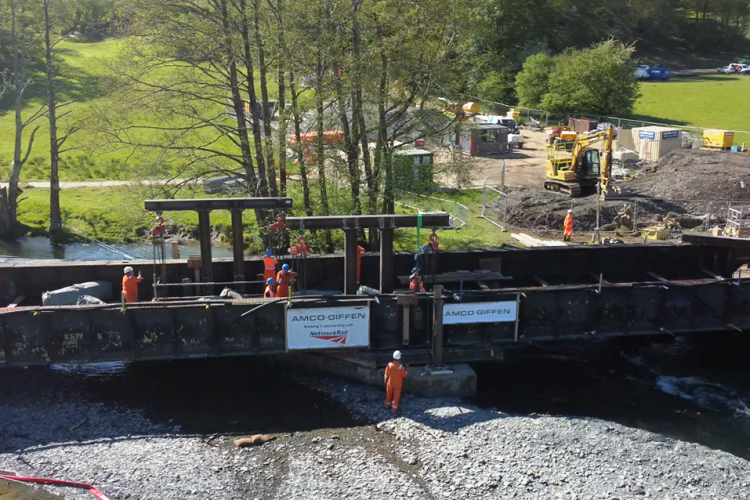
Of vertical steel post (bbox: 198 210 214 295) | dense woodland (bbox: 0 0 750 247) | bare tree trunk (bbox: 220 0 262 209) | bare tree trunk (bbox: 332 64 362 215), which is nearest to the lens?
vertical steel post (bbox: 198 210 214 295)

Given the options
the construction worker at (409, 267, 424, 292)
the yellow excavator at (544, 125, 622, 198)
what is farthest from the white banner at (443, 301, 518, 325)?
the yellow excavator at (544, 125, 622, 198)

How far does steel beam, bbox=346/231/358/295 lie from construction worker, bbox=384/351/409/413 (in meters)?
2.88

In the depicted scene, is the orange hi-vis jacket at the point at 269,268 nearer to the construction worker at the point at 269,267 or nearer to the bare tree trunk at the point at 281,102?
the construction worker at the point at 269,267

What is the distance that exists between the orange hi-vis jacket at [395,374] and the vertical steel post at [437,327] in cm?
142

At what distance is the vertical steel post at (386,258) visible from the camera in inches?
671

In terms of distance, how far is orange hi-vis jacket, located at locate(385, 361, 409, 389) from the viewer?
14.8 m

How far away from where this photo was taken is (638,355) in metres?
19.0

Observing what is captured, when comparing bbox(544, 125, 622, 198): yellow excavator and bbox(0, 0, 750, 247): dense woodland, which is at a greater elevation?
bbox(0, 0, 750, 247): dense woodland

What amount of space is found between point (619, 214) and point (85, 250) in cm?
2274

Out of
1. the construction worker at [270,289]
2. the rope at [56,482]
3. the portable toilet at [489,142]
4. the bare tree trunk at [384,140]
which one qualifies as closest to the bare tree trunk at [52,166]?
the bare tree trunk at [384,140]

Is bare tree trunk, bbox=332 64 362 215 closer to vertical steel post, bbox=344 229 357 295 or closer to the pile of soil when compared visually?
vertical steel post, bbox=344 229 357 295

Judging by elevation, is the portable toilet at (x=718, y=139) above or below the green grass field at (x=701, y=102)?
below

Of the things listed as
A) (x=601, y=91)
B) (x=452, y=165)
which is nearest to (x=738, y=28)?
(x=601, y=91)

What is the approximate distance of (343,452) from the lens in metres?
13.6
